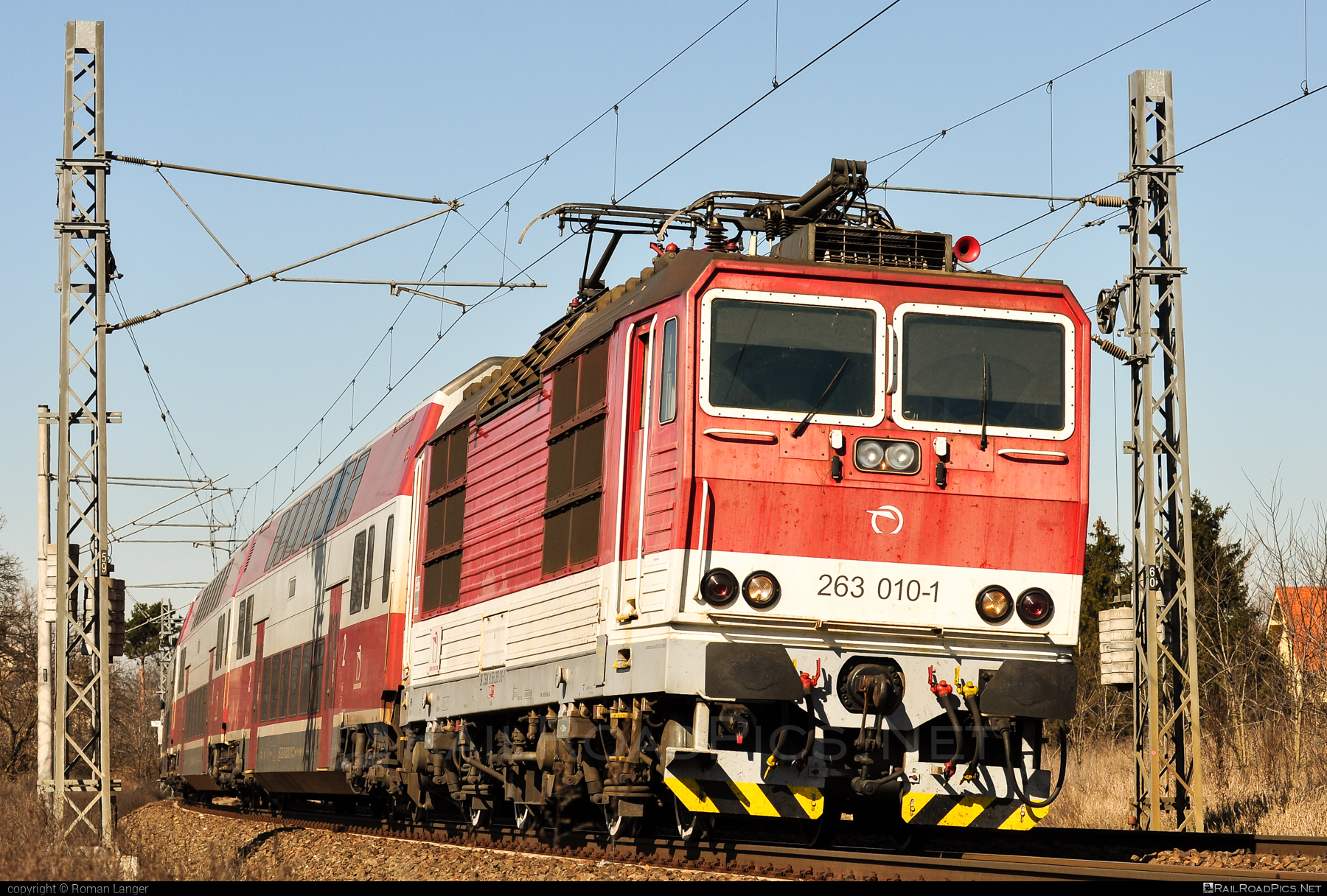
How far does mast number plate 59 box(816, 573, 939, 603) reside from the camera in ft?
31.3

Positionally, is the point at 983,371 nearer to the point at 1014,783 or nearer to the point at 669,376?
the point at 669,376

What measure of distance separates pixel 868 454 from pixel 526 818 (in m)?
5.09

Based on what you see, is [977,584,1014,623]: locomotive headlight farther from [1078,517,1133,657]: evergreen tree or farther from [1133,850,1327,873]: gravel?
[1078,517,1133,657]: evergreen tree

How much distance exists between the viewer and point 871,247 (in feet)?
34.2

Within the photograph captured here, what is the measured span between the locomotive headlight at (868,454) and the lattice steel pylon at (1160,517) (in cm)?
770

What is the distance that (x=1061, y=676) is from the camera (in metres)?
9.54

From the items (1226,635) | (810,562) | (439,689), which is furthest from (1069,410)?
(1226,635)

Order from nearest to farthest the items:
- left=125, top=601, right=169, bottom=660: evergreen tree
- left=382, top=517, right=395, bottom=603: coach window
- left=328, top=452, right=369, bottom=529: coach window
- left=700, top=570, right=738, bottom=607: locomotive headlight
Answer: left=700, top=570, right=738, bottom=607: locomotive headlight
left=382, top=517, right=395, bottom=603: coach window
left=328, top=452, right=369, bottom=529: coach window
left=125, top=601, right=169, bottom=660: evergreen tree

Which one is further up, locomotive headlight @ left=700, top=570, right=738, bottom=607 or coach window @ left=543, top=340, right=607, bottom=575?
coach window @ left=543, top=340, right=607, bottom=575

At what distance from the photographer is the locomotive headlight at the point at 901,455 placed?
9719 mm

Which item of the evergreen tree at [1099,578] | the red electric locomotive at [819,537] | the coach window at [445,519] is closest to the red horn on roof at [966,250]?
the red electric locomotive at [819,537]

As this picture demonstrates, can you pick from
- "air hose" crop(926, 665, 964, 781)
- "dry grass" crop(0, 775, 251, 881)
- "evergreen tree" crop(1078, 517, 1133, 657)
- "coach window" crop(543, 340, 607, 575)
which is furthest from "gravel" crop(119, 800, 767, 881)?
"evergreen tree" crop(1078, 517, 1133, 657)

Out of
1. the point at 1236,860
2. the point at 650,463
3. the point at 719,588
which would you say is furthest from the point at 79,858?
the point at 1236,860

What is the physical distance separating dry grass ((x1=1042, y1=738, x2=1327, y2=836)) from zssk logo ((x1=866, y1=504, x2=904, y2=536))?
300 inches
